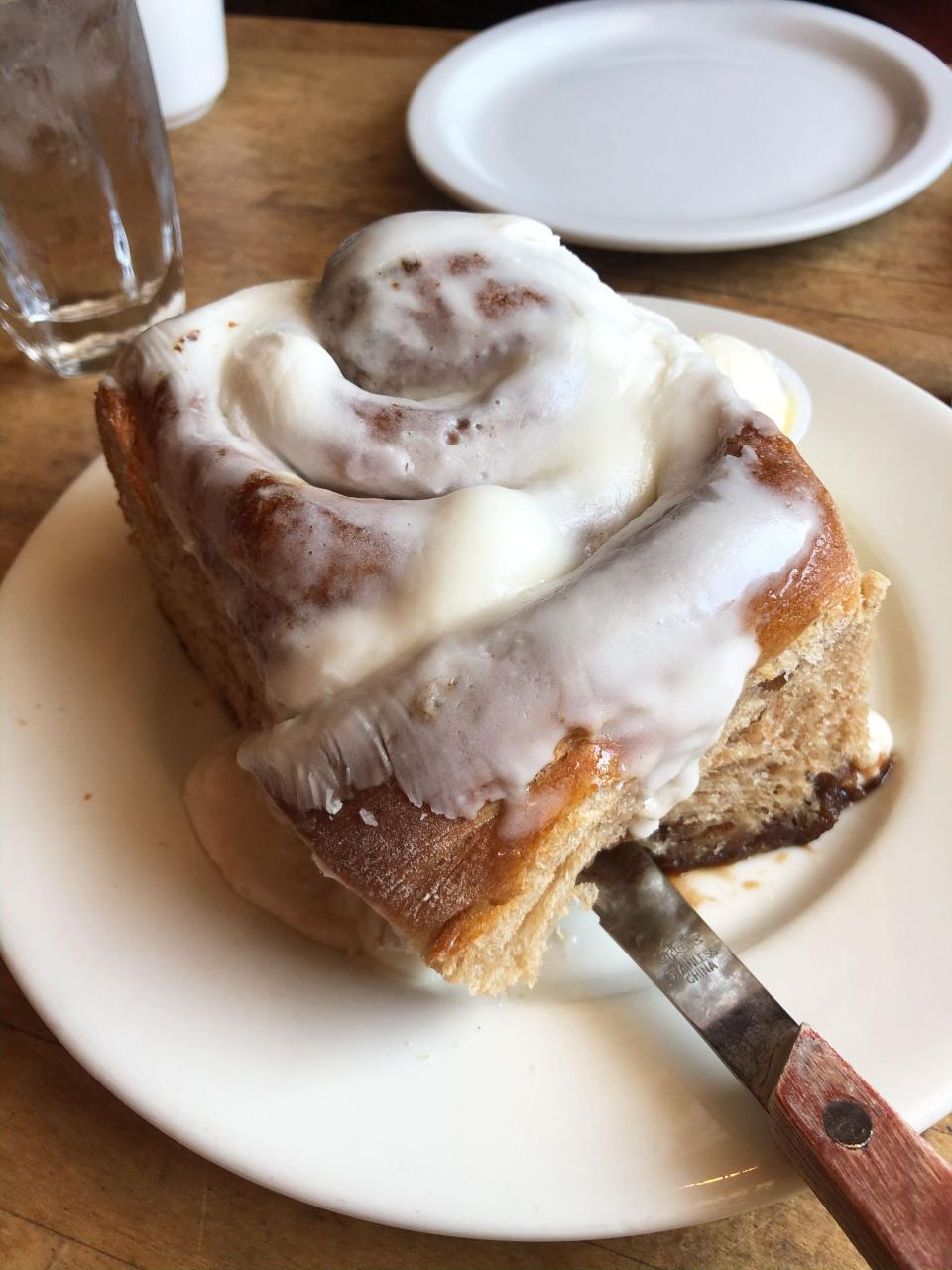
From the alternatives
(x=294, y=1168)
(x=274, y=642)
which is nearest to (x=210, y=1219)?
(x=294, y=1168)

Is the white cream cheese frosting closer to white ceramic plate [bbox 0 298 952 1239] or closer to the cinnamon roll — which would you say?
the cinnamon roll

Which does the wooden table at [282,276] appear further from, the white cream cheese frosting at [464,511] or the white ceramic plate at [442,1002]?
the white cream cheese frosting at [464,511]

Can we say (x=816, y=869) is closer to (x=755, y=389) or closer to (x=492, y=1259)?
(x=492, y=1259)

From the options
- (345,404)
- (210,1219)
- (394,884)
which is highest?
(345,404)

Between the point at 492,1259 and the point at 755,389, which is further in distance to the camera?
the point at 755,389

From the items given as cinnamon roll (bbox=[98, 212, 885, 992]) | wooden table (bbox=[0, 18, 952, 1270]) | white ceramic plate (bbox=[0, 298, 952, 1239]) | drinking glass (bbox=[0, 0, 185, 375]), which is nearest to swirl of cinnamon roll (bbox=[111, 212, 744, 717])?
cinnamon roll (bbox=[98, 212, 885, 992])

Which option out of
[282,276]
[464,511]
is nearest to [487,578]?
[464,511]

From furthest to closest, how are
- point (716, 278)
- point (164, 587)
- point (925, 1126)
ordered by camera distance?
point (716, 278)
point (164, 587)
point (925, 1126)

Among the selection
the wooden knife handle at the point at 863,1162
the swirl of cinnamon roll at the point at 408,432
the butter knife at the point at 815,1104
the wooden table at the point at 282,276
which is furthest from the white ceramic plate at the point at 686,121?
the wooden knife handle at the point at 863,1162
